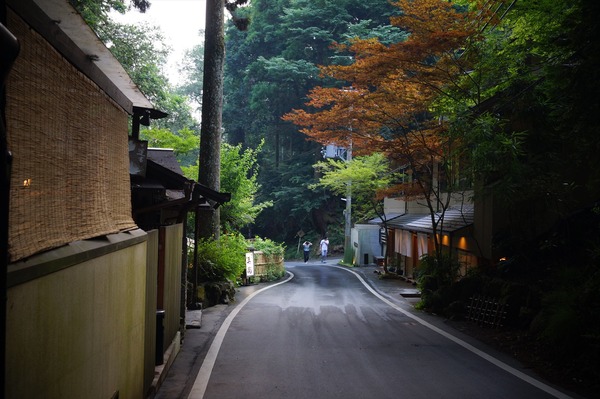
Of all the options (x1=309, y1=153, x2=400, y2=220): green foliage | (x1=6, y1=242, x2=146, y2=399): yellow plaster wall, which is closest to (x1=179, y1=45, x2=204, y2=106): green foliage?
(x1=309, y1=153, x2=400, y2=220): green foliage

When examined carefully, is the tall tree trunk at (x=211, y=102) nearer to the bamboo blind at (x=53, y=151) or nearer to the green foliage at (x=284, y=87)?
the bamboo blind at (x=53, y=151)

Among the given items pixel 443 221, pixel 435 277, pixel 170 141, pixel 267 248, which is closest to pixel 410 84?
pixel 443 221

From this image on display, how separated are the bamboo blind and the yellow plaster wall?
27cm

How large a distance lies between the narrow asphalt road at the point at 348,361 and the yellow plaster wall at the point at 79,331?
8.16ft

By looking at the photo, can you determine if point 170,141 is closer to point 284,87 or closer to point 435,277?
point 435,277

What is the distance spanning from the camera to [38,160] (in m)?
3.05

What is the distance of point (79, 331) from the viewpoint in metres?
3.56

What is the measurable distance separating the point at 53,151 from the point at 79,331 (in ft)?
4.15

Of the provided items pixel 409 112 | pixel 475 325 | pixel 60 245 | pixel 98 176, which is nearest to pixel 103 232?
pixel 98 176

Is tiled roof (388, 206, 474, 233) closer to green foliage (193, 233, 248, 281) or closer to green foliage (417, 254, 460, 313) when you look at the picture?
green foliage (417, 254, 460, 313)

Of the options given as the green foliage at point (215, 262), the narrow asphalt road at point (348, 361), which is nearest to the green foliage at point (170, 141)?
the green foliage at point (215, 262)

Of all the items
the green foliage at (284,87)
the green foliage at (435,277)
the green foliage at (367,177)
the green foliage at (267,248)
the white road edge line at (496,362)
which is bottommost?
the white road edge line at (496,362)

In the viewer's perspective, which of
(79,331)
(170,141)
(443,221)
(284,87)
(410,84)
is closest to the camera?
(79,331)

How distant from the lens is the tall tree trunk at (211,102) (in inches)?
701
